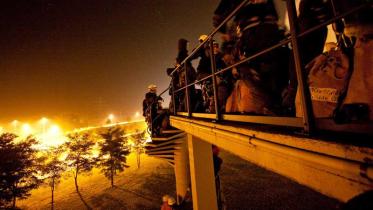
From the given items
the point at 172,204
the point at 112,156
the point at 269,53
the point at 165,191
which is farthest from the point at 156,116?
the point at 112,156

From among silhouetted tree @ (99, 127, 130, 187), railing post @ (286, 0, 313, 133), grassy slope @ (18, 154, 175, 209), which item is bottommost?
grassy slope @ (18, 154, 175, 209)

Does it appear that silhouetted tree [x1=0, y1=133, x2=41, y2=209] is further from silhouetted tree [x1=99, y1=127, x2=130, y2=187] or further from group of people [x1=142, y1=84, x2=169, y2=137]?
group of people [x1=142, y1=84, x2=169, y2=137]

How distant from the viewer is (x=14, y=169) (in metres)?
19.0

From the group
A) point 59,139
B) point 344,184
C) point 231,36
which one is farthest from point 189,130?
point 59,139

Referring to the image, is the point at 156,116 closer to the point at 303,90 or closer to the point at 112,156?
the point at 303,90

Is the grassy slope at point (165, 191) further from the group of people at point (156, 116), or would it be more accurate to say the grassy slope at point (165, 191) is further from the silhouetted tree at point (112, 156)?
the group of people at point (156, 116)

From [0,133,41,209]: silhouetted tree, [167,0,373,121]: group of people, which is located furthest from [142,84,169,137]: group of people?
[0,133,41,209]: silhouetted tree

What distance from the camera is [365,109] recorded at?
1161mm

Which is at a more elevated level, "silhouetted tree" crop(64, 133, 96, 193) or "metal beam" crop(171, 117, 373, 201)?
"metal beam" crop(171, 117, 373, 201)

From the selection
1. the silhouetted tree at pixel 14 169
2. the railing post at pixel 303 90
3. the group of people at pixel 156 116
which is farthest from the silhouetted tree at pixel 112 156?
the railing post at pixel 303 90

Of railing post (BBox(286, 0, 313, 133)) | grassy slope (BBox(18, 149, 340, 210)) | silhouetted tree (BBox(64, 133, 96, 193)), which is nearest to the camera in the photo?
railing post (BBox(286, 0, 313, 133))

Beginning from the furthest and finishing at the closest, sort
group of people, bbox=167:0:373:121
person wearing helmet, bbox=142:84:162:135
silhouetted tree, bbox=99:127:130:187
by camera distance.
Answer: silhouetted tree, bbox=99:127:130:187
person wearing helmet, bbox=142:84:162:135
group of people, bbox=167:0:373:121

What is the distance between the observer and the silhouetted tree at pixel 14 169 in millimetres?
18016

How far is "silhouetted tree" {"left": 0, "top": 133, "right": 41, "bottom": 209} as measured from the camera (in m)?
18.0
